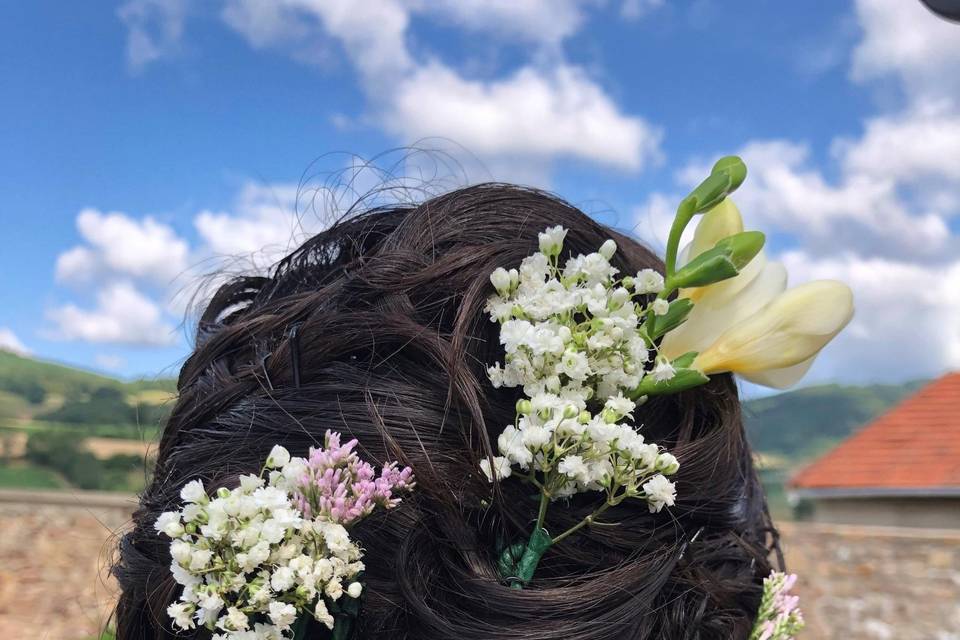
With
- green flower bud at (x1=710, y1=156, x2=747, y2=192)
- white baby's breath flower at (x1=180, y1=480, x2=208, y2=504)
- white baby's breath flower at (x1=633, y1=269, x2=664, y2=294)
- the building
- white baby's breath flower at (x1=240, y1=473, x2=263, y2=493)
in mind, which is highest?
the building

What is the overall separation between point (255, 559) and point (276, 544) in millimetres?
25

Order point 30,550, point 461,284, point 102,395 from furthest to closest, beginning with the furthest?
point 102,395 < point 30,550 < point 461,284

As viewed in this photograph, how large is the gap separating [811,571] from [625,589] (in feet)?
25.3

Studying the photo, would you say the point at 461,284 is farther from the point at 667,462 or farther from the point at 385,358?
the point at 667,462

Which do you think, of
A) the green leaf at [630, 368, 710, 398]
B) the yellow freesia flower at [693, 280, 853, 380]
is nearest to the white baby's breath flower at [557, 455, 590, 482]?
the green leaf at [630, 368, 710, 398]

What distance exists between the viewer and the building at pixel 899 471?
8.60 metres

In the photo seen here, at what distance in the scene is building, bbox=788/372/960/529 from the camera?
8.60m

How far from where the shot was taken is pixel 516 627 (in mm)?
865

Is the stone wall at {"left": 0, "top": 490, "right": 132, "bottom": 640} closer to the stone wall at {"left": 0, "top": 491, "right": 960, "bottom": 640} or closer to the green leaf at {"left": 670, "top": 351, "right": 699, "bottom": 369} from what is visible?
the stone wall at {"left": 0, "top": 491, "right": 960, "bottom": 640}

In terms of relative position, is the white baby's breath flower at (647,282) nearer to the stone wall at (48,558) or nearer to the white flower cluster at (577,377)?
the white flower cluster at (577,377)

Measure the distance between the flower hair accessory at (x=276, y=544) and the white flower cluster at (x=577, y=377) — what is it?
152 millimetres

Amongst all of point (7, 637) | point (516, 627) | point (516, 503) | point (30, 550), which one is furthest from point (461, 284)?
point (30, 550)

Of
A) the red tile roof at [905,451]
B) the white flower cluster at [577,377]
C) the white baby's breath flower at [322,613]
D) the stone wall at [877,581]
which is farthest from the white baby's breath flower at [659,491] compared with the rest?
the red tile roof at [905,451]

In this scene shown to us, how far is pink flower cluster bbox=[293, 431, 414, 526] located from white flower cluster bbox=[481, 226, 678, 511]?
0.39 ft
